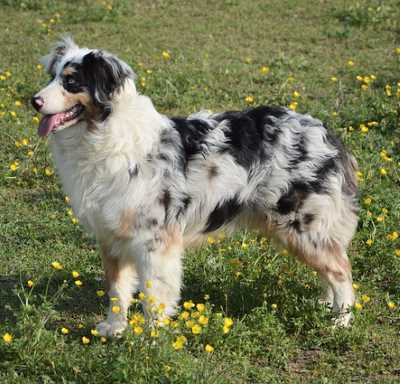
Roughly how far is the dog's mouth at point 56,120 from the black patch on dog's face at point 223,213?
1047 millimetres

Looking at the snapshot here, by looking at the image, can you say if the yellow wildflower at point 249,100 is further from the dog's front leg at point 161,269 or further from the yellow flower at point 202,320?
the yellow flower at point 202,320

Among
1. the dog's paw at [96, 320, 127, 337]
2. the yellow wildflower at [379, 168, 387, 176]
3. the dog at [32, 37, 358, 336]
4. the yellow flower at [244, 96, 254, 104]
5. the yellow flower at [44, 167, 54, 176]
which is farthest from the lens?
the yellow flower at [244, 96, 254, 104]

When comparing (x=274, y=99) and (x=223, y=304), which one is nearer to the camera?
(x=223, y=304)

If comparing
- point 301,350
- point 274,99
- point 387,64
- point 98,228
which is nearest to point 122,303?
point 98,228

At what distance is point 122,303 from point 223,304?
697mm

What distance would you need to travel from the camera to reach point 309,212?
191 inches

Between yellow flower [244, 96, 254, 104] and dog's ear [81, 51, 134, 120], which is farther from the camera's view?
yellow flower [244, 96, 254, 104]

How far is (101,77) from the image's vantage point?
175 inches

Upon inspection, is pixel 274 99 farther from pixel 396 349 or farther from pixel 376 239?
pixel 396 349

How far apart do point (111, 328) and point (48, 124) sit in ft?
4.36

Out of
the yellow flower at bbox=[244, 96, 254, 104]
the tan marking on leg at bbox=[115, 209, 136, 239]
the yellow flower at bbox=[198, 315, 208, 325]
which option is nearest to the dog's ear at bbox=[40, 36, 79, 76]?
the tan marking on leg at bbox=[115, 209, 136, 239]

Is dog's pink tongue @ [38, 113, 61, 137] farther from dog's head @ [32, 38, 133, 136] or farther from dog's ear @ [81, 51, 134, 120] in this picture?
dog's ear @ [81, 51, 134, 120]

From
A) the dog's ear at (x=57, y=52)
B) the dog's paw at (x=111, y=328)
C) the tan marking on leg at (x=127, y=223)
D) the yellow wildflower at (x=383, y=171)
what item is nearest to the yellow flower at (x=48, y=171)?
the dog's ear at (x=57, y=52)

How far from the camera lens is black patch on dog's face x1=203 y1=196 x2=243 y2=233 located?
15.8ft
